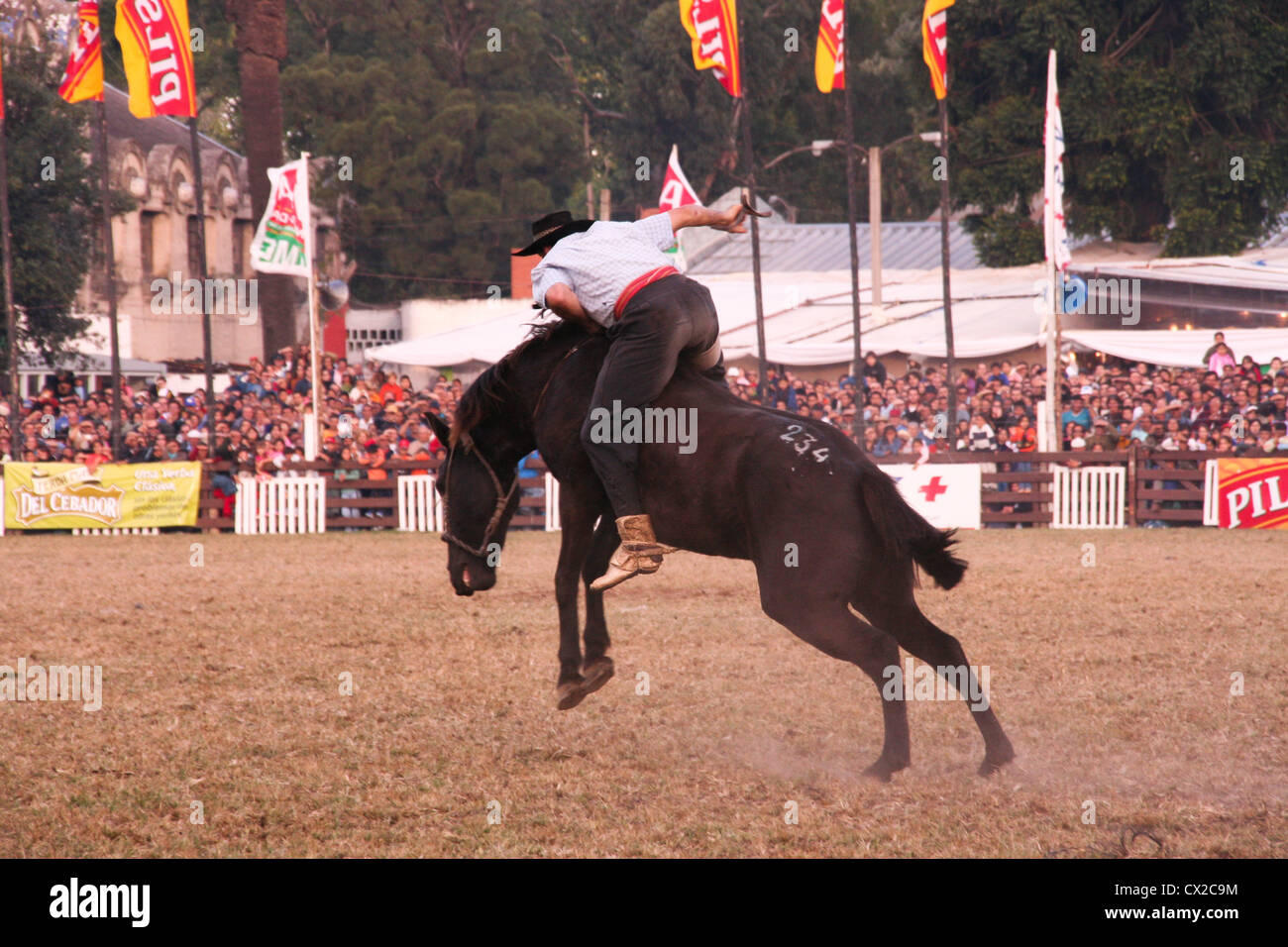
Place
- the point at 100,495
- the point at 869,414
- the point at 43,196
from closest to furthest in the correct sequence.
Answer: the point at 100,495
the point at 869,414
the point at 43,196

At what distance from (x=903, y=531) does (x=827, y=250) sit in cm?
4293

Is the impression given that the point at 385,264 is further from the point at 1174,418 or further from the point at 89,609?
the point at 89,609

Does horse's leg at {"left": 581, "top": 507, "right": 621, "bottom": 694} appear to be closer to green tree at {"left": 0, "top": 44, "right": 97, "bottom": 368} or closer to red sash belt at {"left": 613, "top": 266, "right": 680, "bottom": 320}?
red sash belt at {"left": 613, "top": 266, "right": 680, "bottom": 320}

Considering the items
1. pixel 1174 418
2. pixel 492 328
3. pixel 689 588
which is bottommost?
pixel 689 588

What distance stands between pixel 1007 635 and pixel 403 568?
814 cm

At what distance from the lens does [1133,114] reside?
34875mm

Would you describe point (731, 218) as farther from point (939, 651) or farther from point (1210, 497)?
point (1210, 497)

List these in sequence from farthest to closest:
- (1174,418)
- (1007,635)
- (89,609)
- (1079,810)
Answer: (1174,418) → (89,609) → (1007,635) → (1079,810)

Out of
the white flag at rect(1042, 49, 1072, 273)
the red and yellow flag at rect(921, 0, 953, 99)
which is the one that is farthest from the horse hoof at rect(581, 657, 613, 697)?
the red and yellow flag at rect(921, 0, 953, 99)

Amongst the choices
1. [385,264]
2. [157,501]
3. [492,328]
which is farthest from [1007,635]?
[385,264]

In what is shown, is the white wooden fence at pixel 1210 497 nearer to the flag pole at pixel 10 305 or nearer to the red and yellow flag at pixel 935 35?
the red and yellow flag at pixel 935 35

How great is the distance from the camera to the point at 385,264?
50.7 metres

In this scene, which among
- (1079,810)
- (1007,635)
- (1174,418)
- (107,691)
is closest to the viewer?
(1079,810)

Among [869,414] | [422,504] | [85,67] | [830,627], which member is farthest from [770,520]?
[85,67]
